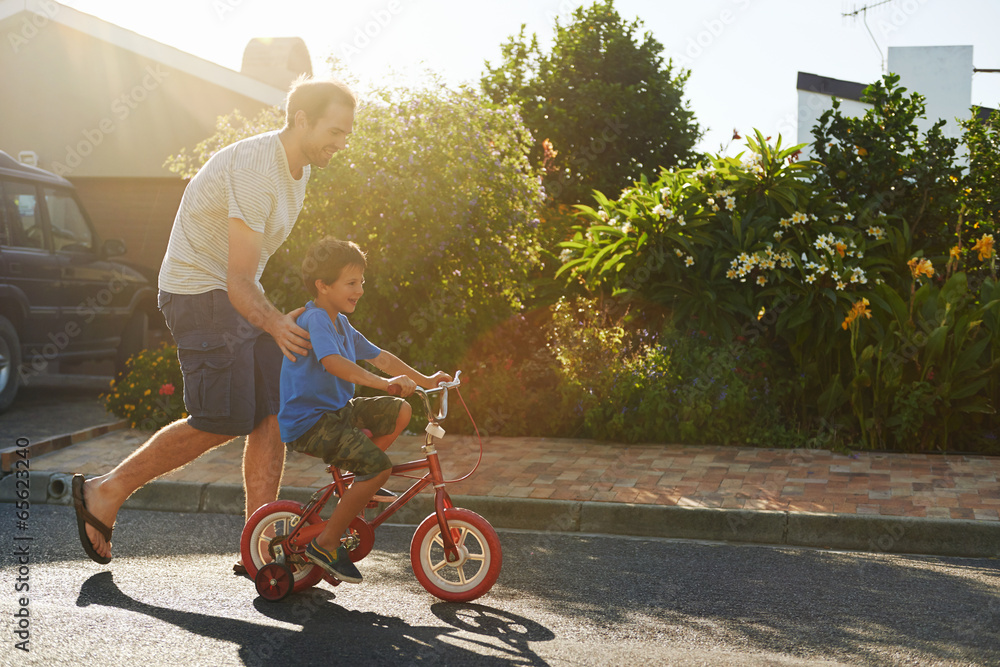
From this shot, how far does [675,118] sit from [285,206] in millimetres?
11897

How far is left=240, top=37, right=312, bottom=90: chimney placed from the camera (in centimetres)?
1784

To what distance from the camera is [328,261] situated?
3729 mm

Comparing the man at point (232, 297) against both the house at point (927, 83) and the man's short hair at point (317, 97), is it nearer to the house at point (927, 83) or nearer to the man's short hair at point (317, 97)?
the man's short hair at point (317, 97)

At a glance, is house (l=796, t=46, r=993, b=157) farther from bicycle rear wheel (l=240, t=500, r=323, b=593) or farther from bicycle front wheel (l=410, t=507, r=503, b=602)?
bicycle rear wheel (l=240, t=500, r=323, b=593)

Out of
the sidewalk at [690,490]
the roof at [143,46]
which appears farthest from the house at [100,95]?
the sidewalk at [690,490]

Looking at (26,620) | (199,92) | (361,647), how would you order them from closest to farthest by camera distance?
(361,647) < (26,620) < (199,92)

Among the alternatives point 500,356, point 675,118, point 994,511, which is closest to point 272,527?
point 994,511

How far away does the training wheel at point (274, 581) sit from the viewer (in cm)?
385

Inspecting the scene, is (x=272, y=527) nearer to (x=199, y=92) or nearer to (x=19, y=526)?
(x=19, y=526)

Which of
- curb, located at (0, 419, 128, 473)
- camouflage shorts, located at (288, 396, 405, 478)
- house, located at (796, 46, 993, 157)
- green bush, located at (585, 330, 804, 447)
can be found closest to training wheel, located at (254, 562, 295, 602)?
camouflage shorts, located at (288, 396, 405, 478)

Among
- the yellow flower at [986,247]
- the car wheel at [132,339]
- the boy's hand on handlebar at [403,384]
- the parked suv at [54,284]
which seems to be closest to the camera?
the boy's hand on handlebar at [403,384]

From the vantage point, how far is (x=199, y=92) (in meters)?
13.9

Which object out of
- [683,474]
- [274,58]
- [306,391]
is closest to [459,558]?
[306,391]

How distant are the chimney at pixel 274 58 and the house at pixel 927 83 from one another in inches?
509
